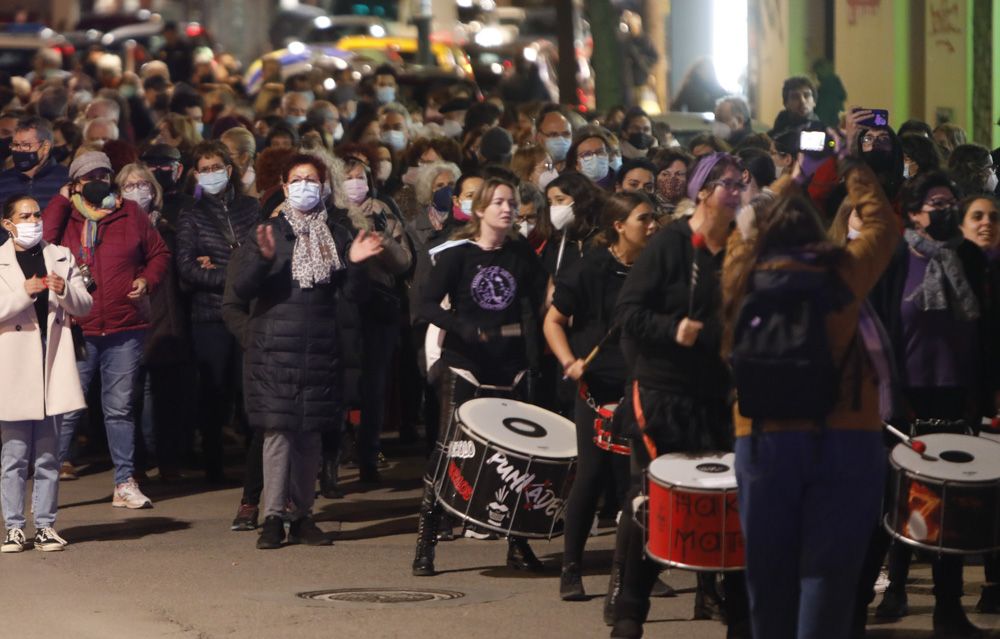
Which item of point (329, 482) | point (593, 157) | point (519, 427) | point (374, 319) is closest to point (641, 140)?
point (593, 157)

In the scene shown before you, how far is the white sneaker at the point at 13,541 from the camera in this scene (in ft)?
37.3

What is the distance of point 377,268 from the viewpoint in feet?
45.0

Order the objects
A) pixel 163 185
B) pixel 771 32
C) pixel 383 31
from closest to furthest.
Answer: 1. pixel 163 185
2. pixel 771 32
3. pixel 383 31

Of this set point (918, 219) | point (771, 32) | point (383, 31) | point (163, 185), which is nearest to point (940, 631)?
point (918, 219)

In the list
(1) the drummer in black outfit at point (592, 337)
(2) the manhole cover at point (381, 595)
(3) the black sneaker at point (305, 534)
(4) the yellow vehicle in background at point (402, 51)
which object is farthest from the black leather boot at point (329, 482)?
(4) the yellow vehicle in background at point (402, 51)

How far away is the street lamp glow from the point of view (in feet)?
107

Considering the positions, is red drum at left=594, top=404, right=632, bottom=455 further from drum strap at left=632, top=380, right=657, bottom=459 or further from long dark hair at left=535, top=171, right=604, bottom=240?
long dark hair at left=535, top=171, right=604, bottom=240

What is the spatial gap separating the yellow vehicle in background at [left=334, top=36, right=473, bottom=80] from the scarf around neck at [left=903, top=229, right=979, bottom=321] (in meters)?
25.4

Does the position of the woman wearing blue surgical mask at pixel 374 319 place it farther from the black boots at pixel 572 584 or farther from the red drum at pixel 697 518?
the red drum at pixel 697 518

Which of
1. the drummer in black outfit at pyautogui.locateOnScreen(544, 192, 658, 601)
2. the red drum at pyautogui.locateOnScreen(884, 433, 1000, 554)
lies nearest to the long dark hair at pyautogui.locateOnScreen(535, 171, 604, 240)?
the drummer in black outfit at pyautogui.locateOnScreen(544, 192, 658, 601)

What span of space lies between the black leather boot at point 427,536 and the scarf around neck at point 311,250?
1.34 metres

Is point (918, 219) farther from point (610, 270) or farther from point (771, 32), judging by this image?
point (771, 32)

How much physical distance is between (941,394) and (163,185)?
21.7ft

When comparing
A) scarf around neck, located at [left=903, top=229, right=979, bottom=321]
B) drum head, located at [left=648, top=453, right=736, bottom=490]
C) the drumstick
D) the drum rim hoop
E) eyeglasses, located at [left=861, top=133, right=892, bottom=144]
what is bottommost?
the drum rim hoop
